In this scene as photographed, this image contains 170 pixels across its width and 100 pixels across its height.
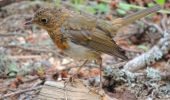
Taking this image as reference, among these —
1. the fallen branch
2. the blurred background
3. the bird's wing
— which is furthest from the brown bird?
the fallen branch

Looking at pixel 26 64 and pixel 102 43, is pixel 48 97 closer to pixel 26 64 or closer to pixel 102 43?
pixel 102 43

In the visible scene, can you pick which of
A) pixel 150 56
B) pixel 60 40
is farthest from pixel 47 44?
pixel 60 40

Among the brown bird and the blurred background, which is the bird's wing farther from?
the blurred background

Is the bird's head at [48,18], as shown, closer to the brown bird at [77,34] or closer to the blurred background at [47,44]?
the brown bird at [77,34]

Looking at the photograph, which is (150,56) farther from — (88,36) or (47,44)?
(47,44)

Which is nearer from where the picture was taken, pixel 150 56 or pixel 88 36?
pixel 88 36

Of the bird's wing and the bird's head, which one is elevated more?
the bird's head

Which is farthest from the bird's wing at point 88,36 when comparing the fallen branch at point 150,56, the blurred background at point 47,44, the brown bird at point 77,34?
the fallen branch at point 150,56
